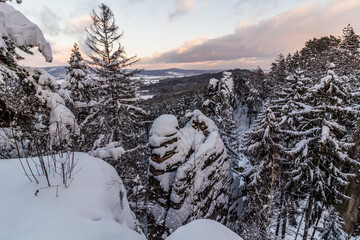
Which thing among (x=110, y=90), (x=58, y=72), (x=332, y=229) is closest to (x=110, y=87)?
(x=110, y=90)

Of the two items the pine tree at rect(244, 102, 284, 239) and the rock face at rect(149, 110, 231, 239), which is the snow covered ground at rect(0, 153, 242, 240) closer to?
the rock face at rect(149, 110, 231, 239)

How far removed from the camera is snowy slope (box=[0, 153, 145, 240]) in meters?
2.97

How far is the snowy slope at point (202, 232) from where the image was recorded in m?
3.05

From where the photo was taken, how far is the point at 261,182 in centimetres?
1349

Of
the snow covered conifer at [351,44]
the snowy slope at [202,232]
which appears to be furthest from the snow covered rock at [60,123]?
Answer: the snow covered conifer at [351,44]

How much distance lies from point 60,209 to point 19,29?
262 inches

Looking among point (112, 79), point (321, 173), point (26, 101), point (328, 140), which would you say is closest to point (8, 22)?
point (26, 101)

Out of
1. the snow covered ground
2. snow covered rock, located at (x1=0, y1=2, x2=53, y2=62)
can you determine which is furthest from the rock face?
snow covered rock, located at (x1=0, y1=2, x2=53, y2=62)

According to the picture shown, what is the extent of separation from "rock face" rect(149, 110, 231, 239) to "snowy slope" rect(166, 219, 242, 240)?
18.9 ft

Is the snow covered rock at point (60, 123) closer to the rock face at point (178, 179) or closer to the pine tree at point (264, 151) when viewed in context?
the rock face at point (178, 179)

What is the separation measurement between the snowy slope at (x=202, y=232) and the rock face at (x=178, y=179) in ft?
18.9

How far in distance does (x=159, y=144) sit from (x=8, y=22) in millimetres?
8180

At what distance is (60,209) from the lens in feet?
11.3

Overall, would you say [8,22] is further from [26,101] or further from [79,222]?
[79,222]
